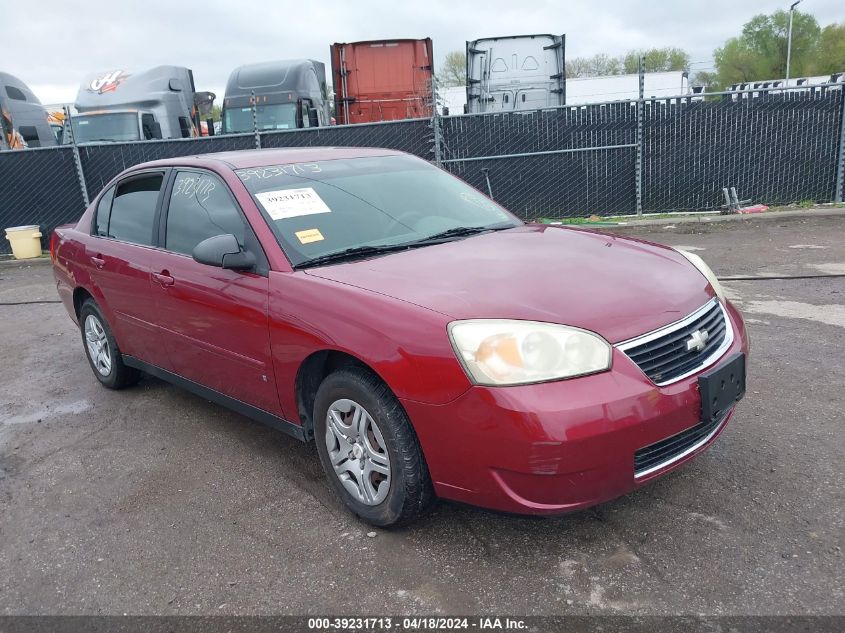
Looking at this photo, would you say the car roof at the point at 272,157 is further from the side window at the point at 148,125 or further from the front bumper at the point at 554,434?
the side window at the point at 148,125

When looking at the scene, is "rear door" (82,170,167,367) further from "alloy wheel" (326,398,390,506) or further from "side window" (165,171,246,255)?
"alloy wheel" (326,398,390,506)

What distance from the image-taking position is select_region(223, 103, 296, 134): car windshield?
13.5 meters

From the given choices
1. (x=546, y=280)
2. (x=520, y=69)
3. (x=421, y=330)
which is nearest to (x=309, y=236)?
(x=421, y=330)

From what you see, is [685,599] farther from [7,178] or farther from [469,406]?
[7,178]

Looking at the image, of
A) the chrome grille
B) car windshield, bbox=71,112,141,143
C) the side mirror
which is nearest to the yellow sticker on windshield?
the side mirror

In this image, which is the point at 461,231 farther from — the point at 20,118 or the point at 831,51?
the point at 831,51

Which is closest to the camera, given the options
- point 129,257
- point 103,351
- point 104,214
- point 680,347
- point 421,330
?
point 421,330

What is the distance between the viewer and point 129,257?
434 cm

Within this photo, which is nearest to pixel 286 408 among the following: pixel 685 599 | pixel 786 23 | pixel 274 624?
pixel 274 624

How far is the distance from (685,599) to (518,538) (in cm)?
70

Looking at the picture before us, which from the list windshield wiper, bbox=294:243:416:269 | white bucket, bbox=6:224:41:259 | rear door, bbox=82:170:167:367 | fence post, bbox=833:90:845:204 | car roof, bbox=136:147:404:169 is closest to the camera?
windshield wiper, bbox=294:243:416:269

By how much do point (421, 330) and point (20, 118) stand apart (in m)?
15.8

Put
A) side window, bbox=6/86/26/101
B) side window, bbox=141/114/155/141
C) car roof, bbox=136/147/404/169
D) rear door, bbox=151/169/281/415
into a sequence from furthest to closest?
1. side window, bbox=6/86/26/101
2. side window, bbox=141/114/155/141
3. car roof, bbox=136/147/404/169
4. rear door, bbox=151/169/281/415

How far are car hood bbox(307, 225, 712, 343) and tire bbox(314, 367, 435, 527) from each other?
16.8 inches
